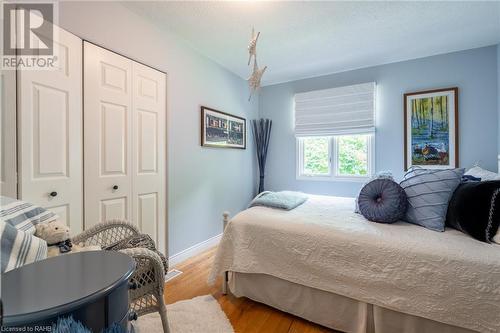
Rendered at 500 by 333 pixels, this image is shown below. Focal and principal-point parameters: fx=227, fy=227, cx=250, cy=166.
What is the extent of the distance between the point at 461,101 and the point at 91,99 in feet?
12.7

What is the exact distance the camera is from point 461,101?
2.70 m

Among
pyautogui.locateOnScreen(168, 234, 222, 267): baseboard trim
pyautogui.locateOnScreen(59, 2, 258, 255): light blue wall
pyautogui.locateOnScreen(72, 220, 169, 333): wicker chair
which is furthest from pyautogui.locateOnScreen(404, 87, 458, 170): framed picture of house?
pyautogui.locateOnScreen(72, 220, 169, 333): wicker chair

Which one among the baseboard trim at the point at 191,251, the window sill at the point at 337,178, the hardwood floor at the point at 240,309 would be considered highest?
the window sill at the point at 337,178

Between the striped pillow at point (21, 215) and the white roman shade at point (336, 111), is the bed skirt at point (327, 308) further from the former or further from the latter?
the white roman shade at point (336, 111)

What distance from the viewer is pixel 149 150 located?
2229 mm

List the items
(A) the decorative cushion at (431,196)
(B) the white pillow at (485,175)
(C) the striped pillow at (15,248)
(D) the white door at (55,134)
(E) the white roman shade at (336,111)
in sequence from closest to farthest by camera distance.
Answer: (C) the striped pillow at (15,248)
(D) the white door at (55,134)
(A) the decorative cushion at (431,196)
(B) the white pillow at (485,175)
(E) the white roman shade at (336,111)

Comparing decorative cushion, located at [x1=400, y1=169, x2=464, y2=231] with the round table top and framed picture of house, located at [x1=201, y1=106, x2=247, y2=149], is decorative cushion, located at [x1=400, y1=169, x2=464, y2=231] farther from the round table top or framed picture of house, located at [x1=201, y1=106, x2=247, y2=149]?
framed picture of house, located at [x1=201, y1=106, x2=247, y2=149]

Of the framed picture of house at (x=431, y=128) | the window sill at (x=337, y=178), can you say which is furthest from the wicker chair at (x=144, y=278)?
the framed picture of house at (x=431, y=128)

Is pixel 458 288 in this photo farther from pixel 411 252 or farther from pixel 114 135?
pixel 114 135

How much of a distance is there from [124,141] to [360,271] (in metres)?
2.09

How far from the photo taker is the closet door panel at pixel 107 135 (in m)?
1.77

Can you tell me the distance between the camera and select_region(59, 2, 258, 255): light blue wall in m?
1.88

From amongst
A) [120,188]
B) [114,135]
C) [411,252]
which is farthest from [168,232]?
[411,252]

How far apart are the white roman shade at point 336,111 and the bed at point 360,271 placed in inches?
66.9
